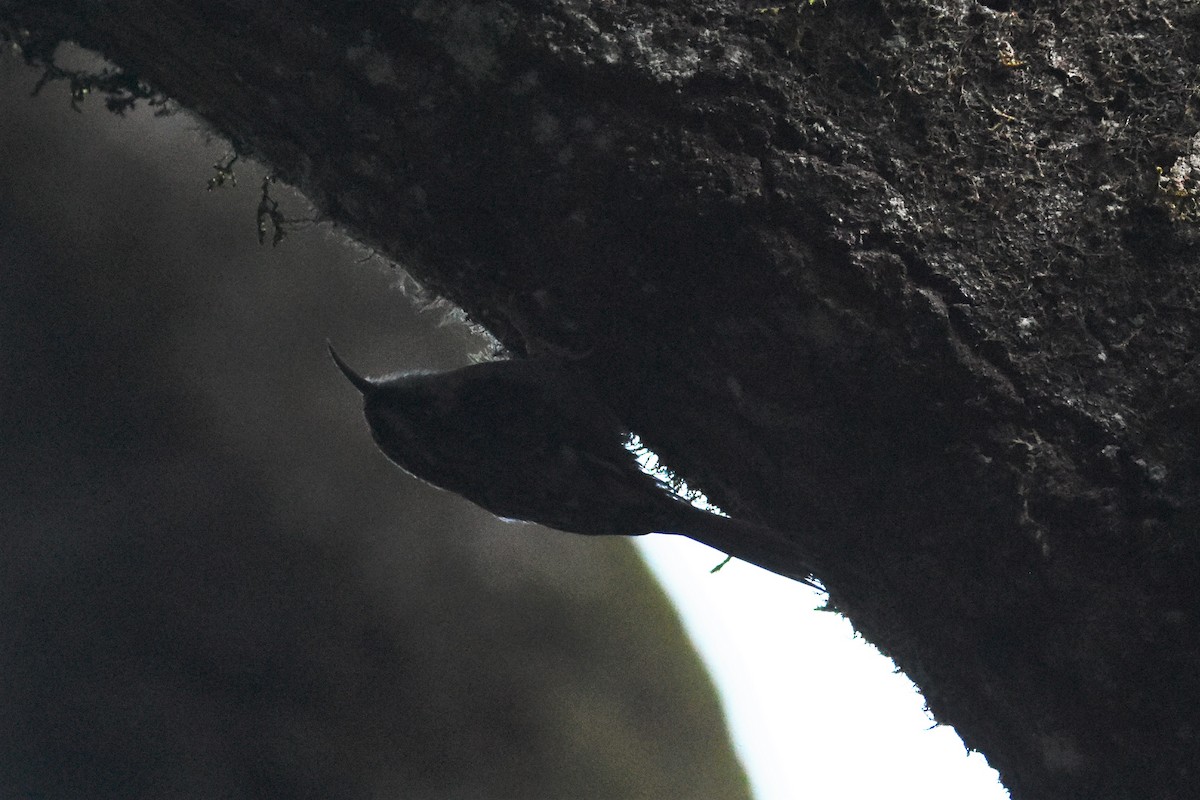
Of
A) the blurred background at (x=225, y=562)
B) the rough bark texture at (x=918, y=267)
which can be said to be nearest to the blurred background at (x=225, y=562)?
the blurred background at (x=225, y=562)

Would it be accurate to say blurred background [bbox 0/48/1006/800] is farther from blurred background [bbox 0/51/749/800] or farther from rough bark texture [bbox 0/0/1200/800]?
rough bark texture [bbox 0/0/1200/800]

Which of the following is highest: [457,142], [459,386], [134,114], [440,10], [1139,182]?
[1139,182]

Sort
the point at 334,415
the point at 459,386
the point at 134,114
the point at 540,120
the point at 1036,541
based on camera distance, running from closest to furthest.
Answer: the point at 1036,541 < the point at 540,120 < the point at 459,386 < the point at 134,114 < the point at 334,415

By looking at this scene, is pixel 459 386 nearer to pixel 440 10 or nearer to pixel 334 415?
pixel 440 10

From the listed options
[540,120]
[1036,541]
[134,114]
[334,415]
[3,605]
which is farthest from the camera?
[334,415]

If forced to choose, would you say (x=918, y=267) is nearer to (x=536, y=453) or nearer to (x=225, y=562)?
(x=536, y=453)

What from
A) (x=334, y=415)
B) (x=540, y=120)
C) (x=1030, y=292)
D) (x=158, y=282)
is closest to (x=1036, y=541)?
(x=1030, y=292)

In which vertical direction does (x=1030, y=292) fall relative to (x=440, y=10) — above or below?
above

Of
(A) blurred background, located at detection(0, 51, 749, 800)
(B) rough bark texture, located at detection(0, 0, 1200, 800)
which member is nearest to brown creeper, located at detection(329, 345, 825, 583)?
(B) rough bark texture, located at detection(0, 0, 1200, 800)
